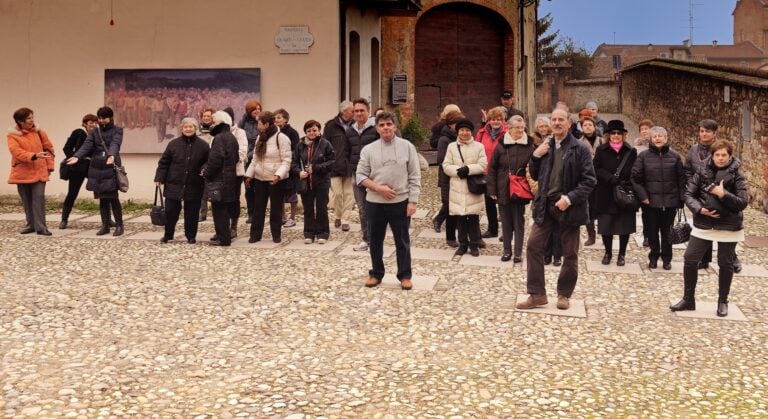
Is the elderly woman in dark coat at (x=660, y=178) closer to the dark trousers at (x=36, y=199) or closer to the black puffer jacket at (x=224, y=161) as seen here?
the black puffer jacket at (x=224, y=161)

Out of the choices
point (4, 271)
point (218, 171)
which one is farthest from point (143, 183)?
point (4, 271)

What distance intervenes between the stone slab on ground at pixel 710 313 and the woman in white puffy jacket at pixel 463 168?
264 cm

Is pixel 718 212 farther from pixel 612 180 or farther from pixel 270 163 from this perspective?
pixel 270 163

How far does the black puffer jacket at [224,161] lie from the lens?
991cm

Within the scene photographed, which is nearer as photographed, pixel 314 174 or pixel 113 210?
pixel 314 174

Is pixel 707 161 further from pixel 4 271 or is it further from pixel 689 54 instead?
pixel 689 54

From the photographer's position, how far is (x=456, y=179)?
30.7 feet

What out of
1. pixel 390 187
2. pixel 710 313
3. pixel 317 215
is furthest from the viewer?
pixel 317 215

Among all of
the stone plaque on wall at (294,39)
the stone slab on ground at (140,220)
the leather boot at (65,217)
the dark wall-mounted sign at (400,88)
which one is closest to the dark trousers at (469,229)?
the stone plaque on wall at (294,39)

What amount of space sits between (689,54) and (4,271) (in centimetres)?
7400

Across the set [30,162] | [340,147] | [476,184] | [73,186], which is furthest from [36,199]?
[476,184]

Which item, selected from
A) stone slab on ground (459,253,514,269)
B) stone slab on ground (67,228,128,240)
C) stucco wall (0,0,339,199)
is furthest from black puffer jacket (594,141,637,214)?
stone slab on ground (67,228,128,240)

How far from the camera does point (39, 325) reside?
636 centimetres

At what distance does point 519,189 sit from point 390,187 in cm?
172
